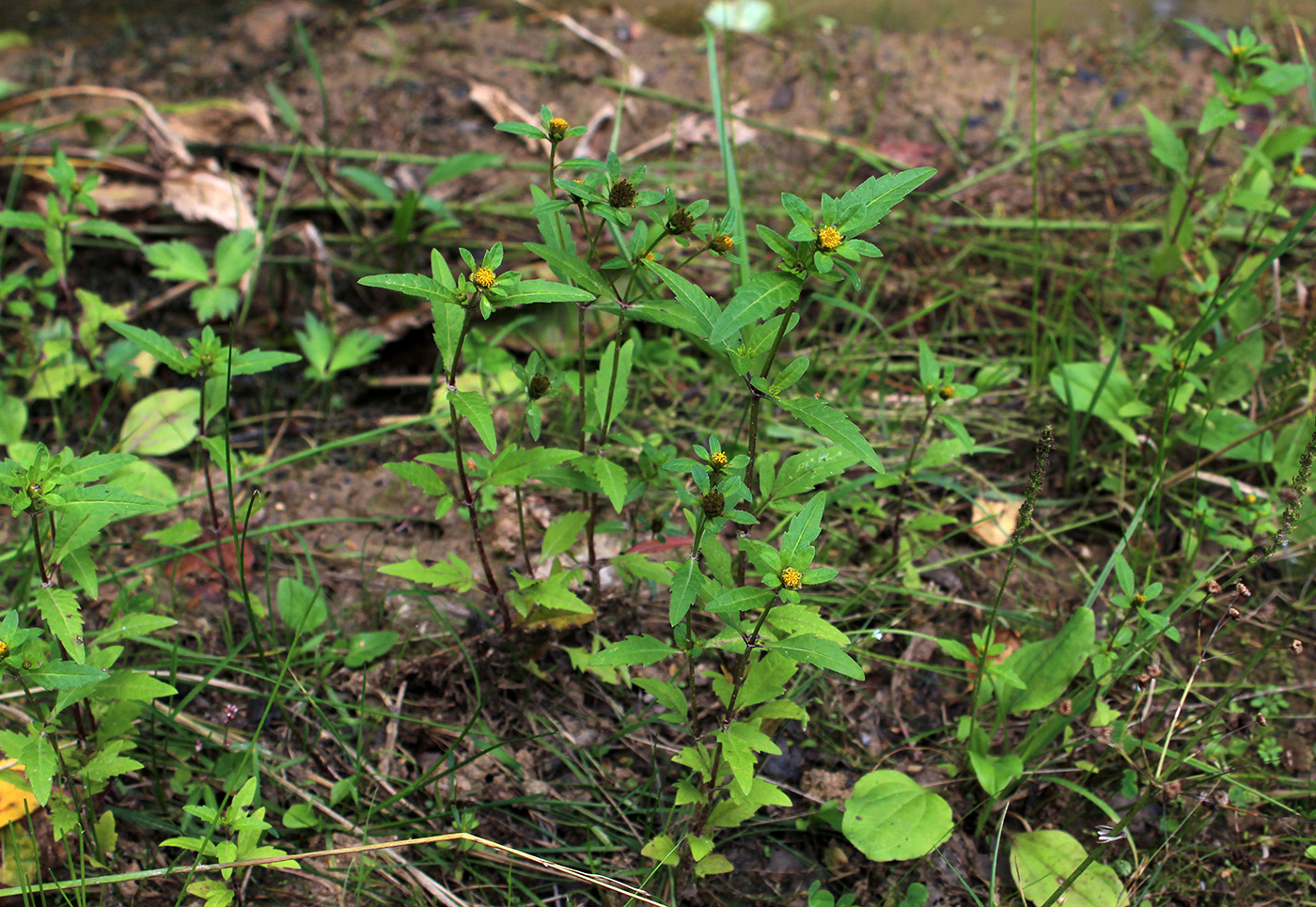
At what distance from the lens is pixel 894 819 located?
6.49 ft

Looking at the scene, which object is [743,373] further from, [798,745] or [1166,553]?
[1166,553]

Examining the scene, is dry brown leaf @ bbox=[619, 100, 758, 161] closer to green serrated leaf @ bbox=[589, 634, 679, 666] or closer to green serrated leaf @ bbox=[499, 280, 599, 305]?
green serrated leaf @ bbox=[499, 280, 599, 305]

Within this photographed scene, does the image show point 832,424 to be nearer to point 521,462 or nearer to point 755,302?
point 755,302

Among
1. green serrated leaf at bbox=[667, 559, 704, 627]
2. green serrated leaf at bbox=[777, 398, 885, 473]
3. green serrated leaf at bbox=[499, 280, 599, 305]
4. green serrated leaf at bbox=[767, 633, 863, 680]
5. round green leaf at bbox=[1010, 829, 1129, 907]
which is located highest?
green serrated leaf at bbox=[499, 280, 599, 305]

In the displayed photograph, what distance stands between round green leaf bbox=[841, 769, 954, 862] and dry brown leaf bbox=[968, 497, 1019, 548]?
806 millimetres

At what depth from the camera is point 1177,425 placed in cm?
281

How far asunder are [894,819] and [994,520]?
963mm

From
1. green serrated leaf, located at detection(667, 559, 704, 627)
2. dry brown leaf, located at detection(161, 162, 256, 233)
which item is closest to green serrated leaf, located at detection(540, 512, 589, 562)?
green serrated leaf, located at detection(667, 559, 704, 627)

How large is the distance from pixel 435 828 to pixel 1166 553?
81.6 inches

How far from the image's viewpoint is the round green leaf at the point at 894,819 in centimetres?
192

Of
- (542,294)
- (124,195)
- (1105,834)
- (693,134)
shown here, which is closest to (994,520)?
(1105,834)

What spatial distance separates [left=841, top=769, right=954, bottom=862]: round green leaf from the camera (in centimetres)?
192

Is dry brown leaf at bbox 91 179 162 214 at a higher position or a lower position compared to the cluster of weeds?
higher

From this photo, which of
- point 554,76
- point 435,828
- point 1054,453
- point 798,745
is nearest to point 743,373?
point 798,745
